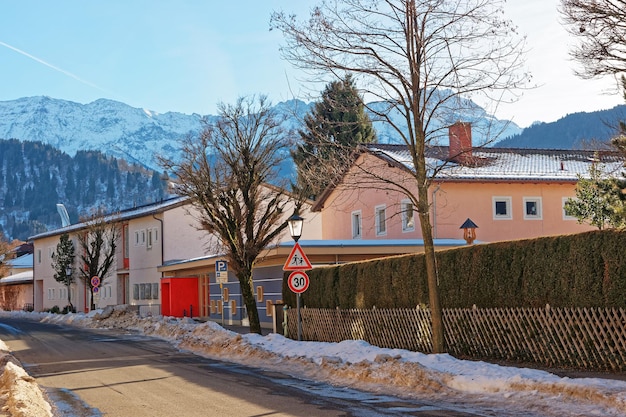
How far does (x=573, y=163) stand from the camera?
44.4 metres

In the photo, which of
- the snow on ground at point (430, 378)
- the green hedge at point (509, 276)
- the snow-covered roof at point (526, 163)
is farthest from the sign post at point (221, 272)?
the snow-covered roof at point (526, 163)

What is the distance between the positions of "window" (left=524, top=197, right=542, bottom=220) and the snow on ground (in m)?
19.0

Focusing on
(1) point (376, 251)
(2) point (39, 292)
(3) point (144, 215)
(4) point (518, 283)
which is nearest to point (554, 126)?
(2) point (39, 292)

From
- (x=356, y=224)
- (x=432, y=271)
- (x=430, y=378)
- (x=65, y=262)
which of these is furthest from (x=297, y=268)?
(x=65, y=262)

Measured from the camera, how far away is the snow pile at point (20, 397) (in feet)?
38.0

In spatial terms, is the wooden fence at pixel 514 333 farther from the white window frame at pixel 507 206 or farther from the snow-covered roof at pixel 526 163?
the white window frame at pixel 507 206

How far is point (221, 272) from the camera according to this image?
32438 mm

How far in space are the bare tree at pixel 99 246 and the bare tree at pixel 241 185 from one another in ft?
108

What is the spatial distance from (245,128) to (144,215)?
28307 millimetres

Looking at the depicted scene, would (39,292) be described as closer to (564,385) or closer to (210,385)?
(210,385)

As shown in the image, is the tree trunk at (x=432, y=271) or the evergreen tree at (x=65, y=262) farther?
the evergreen tree at (x=65, y=262)

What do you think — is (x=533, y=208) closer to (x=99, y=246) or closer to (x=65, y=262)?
(x=99, y=246)

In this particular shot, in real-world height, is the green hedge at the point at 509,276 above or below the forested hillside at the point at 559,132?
below

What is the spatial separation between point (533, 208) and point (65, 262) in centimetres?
4478
